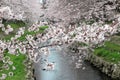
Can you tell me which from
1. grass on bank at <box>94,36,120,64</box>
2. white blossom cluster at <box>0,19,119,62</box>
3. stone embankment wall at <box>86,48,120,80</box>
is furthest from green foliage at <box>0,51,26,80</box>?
grass on bank at <box>94,36,120,64</box>

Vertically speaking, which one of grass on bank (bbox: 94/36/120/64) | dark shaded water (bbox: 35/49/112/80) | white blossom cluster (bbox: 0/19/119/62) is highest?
white blossom cluster (bbox: 0/19/119/62)

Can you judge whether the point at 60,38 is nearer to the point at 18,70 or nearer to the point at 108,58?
the point at 18,70

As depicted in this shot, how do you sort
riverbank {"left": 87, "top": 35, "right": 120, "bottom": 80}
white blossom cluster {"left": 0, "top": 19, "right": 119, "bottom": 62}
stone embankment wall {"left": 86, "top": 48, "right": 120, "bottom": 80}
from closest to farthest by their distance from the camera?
1. white blossom cluster {"left": 0, "top": 19, "right": 119, "bottom": 62}
2. stone embankment wall {"left": 86, "top": 48, "right": 120, "bottom": 80}
3. riverbank {"left": 87, "top": 35, "right": 120, "bottom": 80}

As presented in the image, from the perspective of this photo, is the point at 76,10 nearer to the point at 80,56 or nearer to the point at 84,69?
the point at 84,69

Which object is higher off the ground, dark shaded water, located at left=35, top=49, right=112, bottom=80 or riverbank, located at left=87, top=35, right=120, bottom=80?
riverbank, located at left=87, top=35, right=120, bottom=80

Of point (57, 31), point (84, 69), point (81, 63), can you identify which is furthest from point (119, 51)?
point (57, 31)

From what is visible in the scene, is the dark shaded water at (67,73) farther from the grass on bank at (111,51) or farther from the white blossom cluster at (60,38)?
the white blossom cluster at (60,38)

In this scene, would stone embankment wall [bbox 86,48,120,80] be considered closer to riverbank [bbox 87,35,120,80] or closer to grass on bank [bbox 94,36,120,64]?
riverbank [bbox 87,35,120,80]

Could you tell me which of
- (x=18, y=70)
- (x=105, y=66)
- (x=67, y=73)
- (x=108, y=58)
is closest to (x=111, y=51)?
(x=108, y=58)
